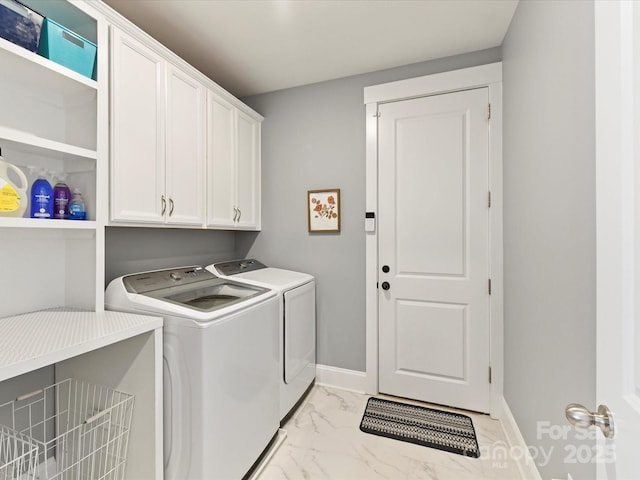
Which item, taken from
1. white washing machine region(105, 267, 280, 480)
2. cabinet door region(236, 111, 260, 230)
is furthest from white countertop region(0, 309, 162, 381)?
cabinet door region(236, 111, 260, 230)

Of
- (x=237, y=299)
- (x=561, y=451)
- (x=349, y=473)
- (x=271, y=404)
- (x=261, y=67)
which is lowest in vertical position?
(x=349, y=473)

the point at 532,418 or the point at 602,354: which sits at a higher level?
the point at 602,354

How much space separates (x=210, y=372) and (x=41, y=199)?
3.52 feet

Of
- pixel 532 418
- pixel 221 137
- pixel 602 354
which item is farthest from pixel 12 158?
pixel 532 418

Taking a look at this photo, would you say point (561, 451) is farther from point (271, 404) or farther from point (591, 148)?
point (271, 404)

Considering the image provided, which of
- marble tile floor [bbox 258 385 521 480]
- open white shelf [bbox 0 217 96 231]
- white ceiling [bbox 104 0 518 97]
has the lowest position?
marble tile floor [bbox 258 385 521 480]

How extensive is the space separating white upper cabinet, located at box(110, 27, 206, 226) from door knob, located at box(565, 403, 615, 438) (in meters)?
1.83

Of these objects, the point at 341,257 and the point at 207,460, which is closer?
the point at 207,460

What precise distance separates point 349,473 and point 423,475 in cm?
40

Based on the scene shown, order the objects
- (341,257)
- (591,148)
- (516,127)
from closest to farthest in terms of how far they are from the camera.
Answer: (591,148)
(516,127)
(341,257)

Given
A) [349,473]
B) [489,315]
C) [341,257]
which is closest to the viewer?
[349,473]

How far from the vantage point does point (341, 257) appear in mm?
2529

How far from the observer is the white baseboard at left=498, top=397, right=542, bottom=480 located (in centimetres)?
150

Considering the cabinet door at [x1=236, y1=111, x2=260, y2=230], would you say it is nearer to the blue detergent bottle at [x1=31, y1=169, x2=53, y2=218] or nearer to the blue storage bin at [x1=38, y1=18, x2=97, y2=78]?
the blue storage bin at [x1=38, y1=18, x2=97, y2=78]
